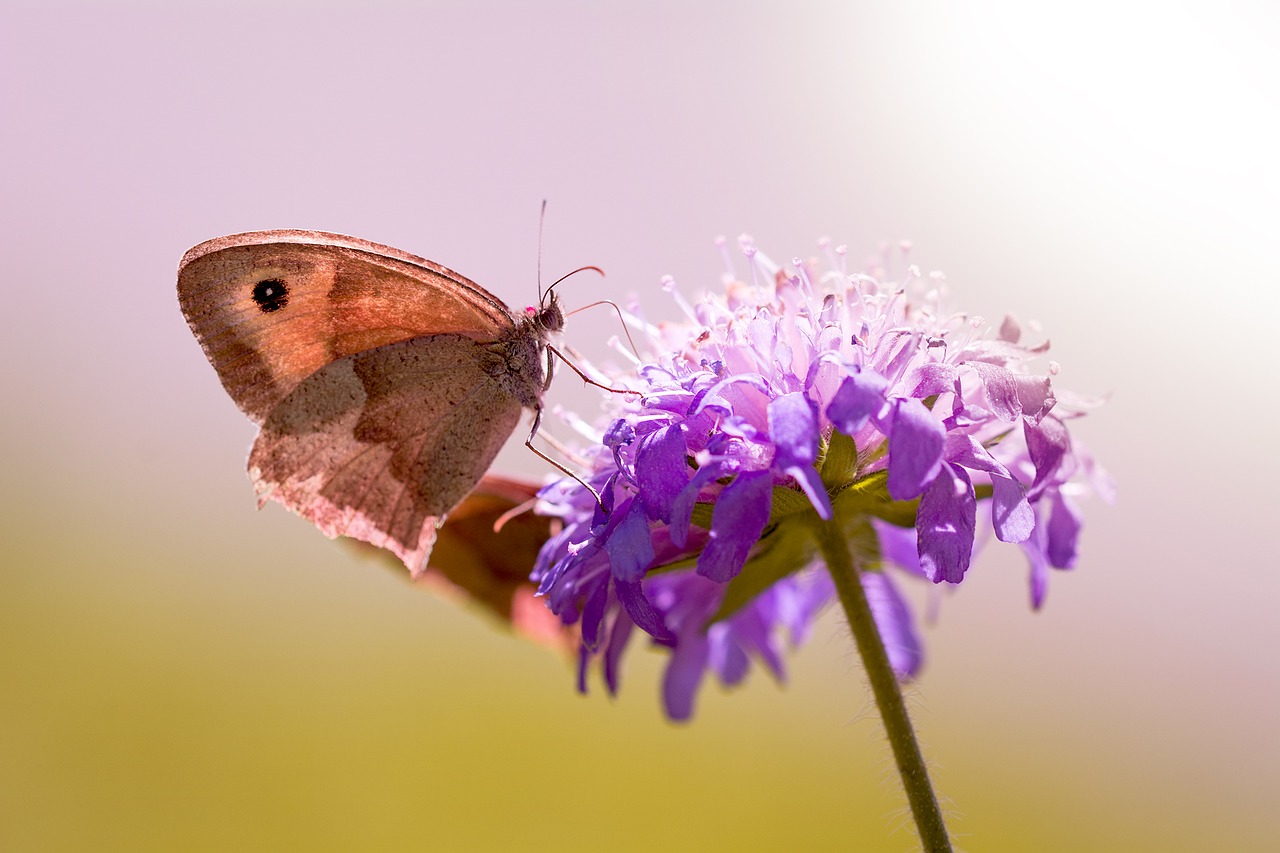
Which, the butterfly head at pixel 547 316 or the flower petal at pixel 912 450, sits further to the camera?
the butterfly head at pixel 547 316

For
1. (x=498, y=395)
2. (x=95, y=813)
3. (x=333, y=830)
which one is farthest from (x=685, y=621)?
(x=95, y=813)

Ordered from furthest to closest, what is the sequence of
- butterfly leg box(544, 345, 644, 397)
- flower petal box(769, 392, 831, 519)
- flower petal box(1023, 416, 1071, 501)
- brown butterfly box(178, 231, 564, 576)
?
1. brown butterfly box(178, 231, 564, 576)
2. butterfly leg box(544, 345, 644, 397)
3. flower petal box(1023, 416, 1071, 501)
4. flower petal box(769, 392, 831, 519)

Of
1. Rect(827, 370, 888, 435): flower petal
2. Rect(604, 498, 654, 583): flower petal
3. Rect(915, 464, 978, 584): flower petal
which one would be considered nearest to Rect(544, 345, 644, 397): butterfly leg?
Rect(604, 498, 654, 583): flower petal

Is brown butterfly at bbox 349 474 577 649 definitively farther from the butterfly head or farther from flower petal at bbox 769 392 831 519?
flower petal at bbox 769 392 831 519

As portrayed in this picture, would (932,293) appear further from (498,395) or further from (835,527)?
(498,395)

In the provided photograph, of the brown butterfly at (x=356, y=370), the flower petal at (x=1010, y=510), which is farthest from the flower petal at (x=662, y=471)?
the brown butterfly at (x=356, y=370)

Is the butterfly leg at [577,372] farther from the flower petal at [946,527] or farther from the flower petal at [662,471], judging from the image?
the flower petal at [946,527]

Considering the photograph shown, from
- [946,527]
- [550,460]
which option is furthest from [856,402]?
[550,460]
